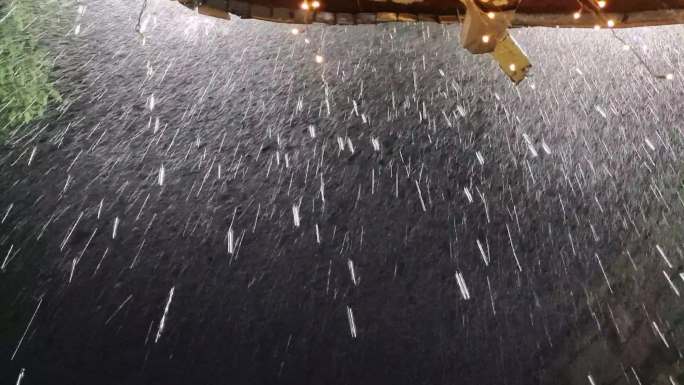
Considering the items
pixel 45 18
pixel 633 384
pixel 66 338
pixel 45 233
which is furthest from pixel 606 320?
pixel 45 18

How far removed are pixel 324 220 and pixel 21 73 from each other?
3170 millimetres

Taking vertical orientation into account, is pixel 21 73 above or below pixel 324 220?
above

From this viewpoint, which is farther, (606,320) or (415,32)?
(415,32)

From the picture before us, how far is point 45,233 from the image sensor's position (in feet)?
12.5

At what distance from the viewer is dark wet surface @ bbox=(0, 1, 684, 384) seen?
12.5 ft

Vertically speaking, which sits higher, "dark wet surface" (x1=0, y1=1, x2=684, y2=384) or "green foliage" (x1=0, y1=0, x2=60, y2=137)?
"green foliage" (x1=0, y1=0, x2=60, y2=137)

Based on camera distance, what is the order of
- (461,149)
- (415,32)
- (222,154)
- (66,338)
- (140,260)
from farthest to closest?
1. (415,32)
2. (461,149)
3. (222,154)
4. (140,260)
5. (66,338)

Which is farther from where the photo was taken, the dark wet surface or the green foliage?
the green foliage

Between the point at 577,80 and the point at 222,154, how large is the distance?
4.59 m

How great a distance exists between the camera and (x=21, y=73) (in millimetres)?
4496

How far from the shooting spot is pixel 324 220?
4.52 meters

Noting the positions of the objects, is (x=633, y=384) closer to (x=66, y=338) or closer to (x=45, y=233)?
(x=66, y=338)

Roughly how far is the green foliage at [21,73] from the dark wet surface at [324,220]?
160mm

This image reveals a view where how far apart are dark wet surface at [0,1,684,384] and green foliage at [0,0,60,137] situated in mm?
160
